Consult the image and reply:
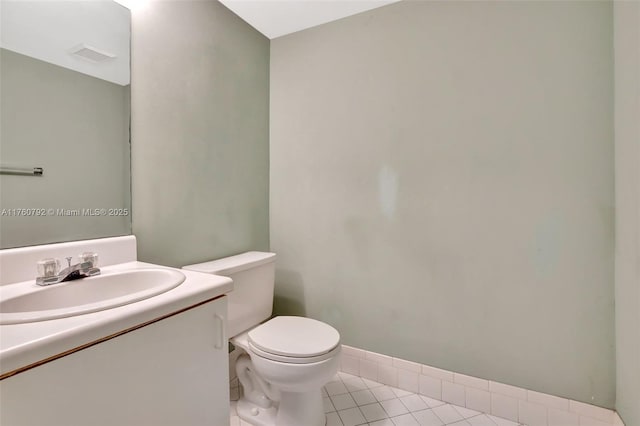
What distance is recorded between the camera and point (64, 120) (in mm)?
1079

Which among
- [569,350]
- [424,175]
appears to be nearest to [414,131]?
[424,175]

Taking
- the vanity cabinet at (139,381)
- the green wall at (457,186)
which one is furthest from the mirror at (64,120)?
the green wall at (457,186)

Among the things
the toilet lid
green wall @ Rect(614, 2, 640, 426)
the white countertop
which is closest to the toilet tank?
the toilet lid

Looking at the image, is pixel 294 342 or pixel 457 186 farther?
pixel 457 186

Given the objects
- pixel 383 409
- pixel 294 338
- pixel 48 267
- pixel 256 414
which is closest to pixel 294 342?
pixel 294 338

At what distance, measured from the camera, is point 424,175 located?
64.4 inches

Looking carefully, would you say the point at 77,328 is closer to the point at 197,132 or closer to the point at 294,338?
the point at 294,338

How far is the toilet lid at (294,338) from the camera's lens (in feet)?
4.13

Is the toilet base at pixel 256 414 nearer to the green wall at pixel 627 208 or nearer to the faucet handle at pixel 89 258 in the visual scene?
the faucet handle at pixel 89 258

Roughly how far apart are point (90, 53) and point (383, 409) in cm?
202

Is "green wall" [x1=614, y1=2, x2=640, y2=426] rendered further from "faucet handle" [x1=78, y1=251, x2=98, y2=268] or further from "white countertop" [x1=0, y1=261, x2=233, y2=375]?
"faucet handle" [x1=78, y1=251, x2=98, y2=268]

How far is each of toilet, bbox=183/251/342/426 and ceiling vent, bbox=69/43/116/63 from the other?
0.92 m

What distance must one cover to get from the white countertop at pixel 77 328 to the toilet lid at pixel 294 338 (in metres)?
0.52

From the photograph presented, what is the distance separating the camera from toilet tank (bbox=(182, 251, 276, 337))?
1.47 metres
